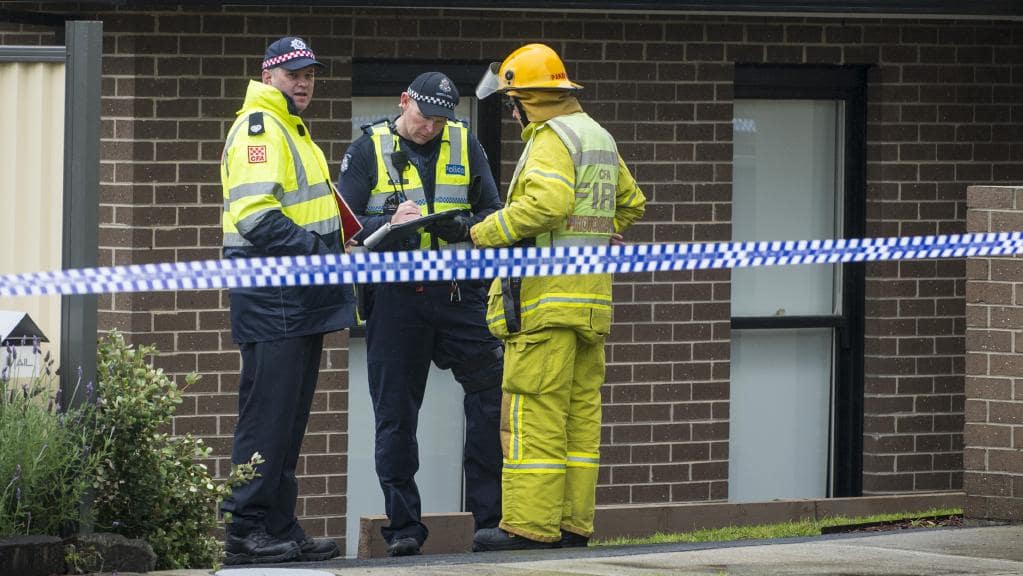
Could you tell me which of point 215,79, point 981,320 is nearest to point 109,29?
point 215,79

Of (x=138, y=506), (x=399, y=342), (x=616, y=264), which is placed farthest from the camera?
(x=399, y=342)

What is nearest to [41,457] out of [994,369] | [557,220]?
[557,220]

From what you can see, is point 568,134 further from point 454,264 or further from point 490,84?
point 454,264

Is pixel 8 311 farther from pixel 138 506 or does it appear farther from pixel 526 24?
pixel 526 24

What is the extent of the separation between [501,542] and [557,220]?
132 cm

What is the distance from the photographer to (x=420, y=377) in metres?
7.61

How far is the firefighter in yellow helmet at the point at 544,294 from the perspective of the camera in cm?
695

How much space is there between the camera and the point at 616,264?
692 centimetres

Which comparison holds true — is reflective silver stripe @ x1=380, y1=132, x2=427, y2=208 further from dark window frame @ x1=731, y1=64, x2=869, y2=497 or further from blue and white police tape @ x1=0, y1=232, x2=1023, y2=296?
dark window frame @ x1=731, y1=64, x2=869, y2=497

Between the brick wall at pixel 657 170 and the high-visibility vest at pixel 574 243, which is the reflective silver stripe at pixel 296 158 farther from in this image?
the brick wall at pixel 657 170

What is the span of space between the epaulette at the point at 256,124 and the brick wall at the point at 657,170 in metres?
2.00

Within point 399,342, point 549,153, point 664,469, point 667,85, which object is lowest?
point 664,469

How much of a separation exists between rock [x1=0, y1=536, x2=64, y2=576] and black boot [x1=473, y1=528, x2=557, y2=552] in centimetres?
213

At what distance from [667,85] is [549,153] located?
9.23 ft
